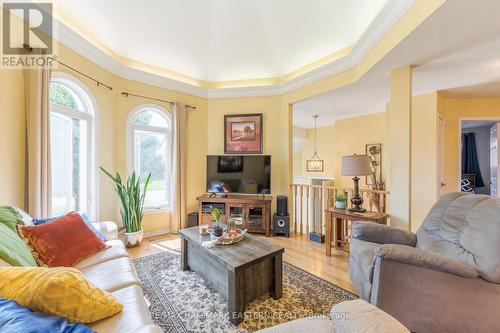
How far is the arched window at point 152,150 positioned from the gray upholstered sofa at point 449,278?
3.47 metres

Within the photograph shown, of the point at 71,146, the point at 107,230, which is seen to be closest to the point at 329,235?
the point at 107,230

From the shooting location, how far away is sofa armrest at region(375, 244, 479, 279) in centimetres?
135

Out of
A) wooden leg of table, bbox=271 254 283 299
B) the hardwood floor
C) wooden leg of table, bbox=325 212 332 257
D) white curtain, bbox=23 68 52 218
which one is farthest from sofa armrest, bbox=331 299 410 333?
white curtain, bbox=23 68 52 218

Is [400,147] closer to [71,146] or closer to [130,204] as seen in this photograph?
[130,204]

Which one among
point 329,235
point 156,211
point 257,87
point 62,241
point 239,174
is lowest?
point 329,235

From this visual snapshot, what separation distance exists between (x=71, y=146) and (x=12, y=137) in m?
0.84

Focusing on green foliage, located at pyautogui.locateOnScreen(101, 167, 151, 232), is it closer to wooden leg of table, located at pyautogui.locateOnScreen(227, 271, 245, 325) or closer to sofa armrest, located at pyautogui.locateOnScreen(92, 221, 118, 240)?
sofa armrest, located at pyautogui.locateOnScreen(92, 221, 118, 240)

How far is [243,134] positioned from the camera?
4203 millimetres

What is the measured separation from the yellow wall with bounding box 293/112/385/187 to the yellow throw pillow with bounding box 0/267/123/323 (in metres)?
5.45

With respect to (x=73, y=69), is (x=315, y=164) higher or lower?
lower

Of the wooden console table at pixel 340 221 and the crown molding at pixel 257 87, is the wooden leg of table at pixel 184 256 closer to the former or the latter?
the wooden console table at pixel 340 221

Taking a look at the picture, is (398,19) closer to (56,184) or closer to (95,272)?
(95,272)

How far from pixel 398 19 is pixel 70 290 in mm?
3188

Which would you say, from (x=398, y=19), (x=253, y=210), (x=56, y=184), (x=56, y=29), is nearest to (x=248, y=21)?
(x=398, y=19)
